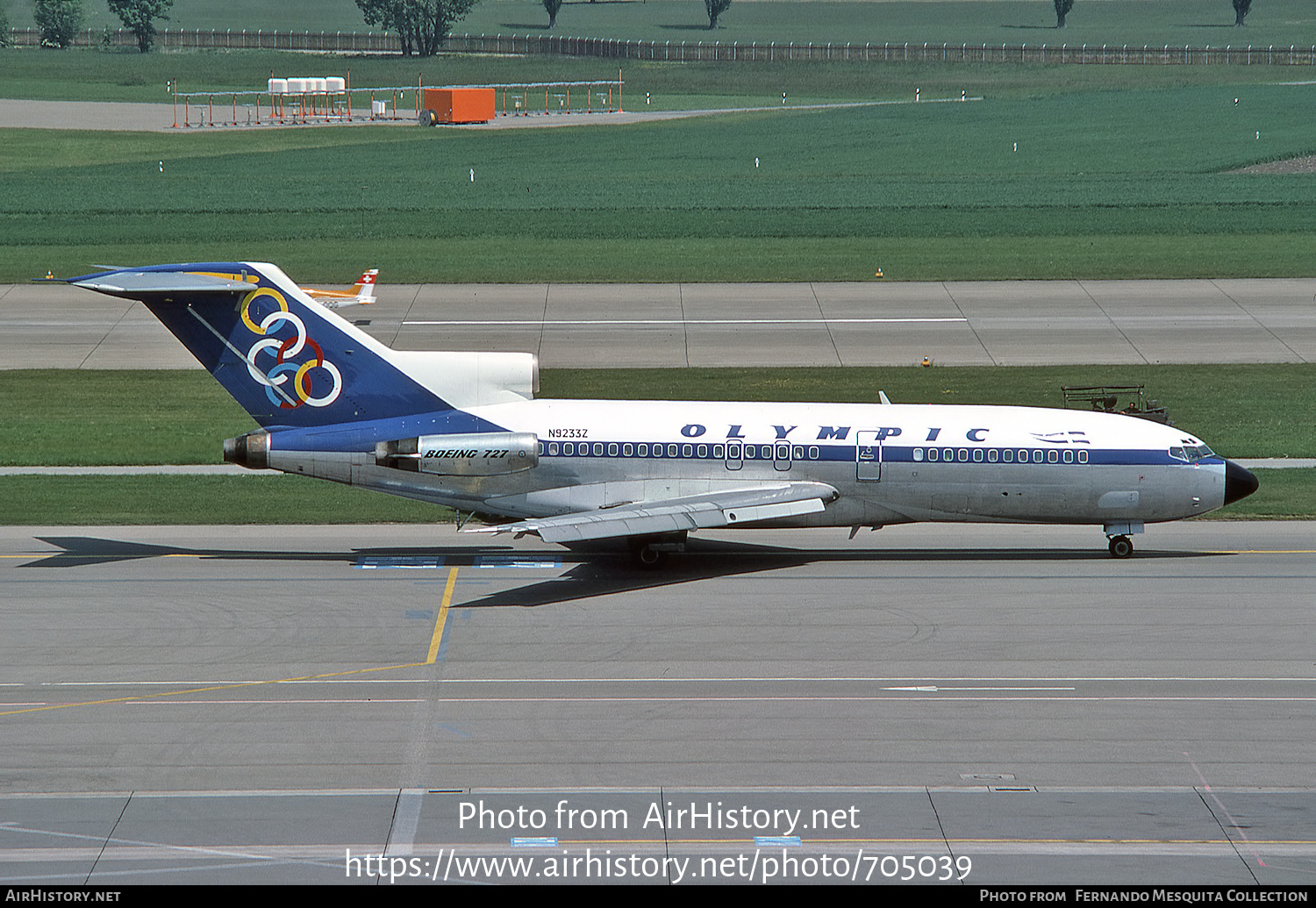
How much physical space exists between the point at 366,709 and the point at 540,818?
5.32 m

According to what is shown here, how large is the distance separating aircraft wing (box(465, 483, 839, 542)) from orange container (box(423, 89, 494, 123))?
321 feet

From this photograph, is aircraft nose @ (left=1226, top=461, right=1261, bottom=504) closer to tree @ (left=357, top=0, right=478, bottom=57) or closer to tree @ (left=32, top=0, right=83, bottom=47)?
tree @ (left=357, top=0, right=478, bottom=57)

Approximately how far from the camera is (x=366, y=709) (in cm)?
2467

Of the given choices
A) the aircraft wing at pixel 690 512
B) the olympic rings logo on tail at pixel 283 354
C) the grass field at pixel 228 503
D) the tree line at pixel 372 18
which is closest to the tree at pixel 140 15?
the tree line at pixel 372 18

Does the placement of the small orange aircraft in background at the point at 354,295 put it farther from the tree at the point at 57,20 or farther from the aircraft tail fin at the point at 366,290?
the tree at the point at 57,20

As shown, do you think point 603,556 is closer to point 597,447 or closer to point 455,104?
point 597,447

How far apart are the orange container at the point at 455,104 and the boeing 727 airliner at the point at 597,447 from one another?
95.3 metres

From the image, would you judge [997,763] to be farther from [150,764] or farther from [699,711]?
[150,764]

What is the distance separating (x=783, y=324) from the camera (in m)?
58.6

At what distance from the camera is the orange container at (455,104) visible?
12506 centimetres

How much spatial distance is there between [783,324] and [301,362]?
94.1ft

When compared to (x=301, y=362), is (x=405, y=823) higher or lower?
lower

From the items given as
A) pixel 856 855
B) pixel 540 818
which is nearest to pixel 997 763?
pixel 856 855

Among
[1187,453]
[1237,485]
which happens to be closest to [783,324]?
[1187,453]
